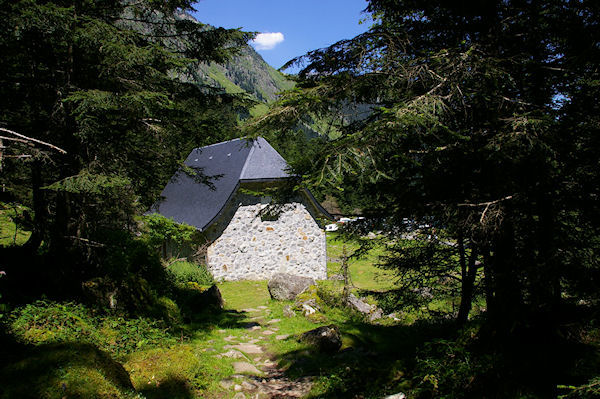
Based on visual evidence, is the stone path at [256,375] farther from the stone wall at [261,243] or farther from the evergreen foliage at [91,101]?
the stone wall at [261,243]

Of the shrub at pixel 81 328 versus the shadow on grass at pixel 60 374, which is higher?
the shadow on grass at pixel 60 374

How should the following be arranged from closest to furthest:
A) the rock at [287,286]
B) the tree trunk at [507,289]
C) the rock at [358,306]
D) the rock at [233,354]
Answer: the tree trunk at [507,289] < the rock at [233,354] < the rock at [358,306] < the rock at [287,286]

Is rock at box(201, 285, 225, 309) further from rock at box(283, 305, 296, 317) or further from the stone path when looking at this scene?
the stone path

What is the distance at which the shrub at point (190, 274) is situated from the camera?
12.7 metres

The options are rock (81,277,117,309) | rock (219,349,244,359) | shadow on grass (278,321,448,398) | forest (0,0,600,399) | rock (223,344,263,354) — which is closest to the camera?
forest (0,0,600,399)

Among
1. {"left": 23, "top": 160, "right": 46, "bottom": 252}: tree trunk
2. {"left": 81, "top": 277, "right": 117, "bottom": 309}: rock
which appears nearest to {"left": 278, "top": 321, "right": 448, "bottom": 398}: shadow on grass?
{"left": 81, "top": 277, "right": 117, "bottom": 309}: rock

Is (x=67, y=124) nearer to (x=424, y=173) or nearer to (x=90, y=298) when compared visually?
(x=90, y=298)

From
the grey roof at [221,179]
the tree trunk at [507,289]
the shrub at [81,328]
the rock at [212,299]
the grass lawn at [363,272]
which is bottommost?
the grass lawn at [363,272]

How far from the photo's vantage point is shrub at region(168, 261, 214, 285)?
12.7 meters

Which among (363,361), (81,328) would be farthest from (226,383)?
(81,328)

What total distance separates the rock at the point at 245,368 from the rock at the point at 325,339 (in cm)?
131

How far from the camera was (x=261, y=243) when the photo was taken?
16031 millimetres

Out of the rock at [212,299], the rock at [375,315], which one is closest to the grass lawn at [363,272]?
the rock at [375,315]

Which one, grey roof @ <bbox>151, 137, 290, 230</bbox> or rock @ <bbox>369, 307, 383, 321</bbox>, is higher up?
grey roof @ <bbox>151, 137, 290, 230</bbox>
